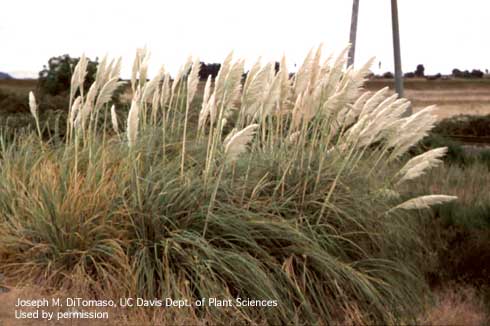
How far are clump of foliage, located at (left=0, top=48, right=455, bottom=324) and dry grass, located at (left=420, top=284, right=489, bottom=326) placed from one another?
198 millimetres

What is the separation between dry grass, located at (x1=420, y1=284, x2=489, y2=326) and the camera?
554cm

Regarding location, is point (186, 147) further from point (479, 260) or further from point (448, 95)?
point (448, 95)

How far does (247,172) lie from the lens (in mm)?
6559

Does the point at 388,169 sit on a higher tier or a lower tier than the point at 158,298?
higher

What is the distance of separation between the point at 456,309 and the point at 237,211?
177 centimetres

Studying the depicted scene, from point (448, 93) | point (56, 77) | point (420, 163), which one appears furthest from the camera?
point (448, 93)

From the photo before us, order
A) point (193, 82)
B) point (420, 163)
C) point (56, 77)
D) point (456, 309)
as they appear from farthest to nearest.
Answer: point (56, 77) → point (193, 82) → point (420, 163) → point (456, 309)

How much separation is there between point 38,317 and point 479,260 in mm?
3711

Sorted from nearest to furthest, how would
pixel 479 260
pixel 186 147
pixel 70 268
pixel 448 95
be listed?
pixel 70 268, pixel 479 260, pixel 186 147, pixel 448 95

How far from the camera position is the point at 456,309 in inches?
223

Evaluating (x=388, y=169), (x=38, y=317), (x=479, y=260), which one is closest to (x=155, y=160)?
(x=38, y=317)

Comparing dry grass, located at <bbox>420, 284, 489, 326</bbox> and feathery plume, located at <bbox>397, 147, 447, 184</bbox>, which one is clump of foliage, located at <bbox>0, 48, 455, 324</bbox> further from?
dry grass, located at <bbox>420, 284, 489, 326</bbox>

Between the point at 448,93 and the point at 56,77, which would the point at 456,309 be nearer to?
the point at 56,77

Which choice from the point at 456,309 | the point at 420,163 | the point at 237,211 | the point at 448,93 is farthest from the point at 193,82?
the point at 448,93
